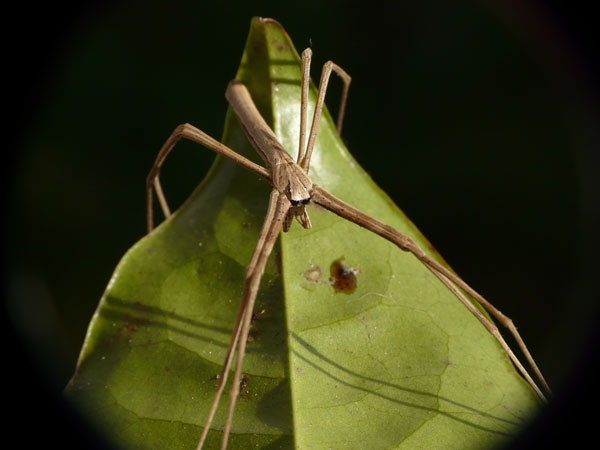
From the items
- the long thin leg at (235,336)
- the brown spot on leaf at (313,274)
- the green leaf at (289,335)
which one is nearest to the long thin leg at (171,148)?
the green leaf at (289,335)

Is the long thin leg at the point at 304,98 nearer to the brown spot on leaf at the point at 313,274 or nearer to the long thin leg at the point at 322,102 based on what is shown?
the long thin leg at the point at 322,102

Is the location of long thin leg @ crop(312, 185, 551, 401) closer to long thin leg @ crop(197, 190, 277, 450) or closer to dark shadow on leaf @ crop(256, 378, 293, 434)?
long thin leg @ crop(197, 190, 277, 450)

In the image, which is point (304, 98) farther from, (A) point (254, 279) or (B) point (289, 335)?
(B) point (289, 335)

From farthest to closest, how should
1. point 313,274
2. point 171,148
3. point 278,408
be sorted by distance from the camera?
1. point 171,148
2. point 313,274
3. point 278,408

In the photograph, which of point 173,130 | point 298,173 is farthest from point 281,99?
point 173,130

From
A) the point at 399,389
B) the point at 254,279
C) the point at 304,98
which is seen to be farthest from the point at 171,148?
the point at 399,389

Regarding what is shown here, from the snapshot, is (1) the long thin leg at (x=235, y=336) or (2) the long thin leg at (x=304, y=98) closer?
(1) the long thin leg at (x=235, y=336)
